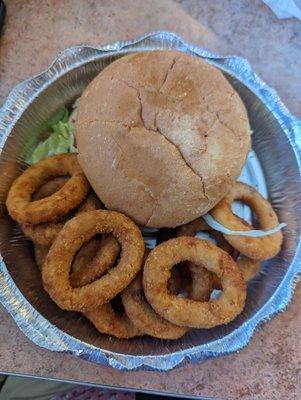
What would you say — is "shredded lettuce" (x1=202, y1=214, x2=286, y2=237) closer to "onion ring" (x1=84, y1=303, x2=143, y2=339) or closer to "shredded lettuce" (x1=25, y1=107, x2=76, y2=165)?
"onion ring" (x1=84, y1=303, x2=143, y2=339)

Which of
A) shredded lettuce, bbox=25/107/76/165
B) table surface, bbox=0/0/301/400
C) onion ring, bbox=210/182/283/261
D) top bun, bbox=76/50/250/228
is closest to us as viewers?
top bun, bbox=76/50/250/228

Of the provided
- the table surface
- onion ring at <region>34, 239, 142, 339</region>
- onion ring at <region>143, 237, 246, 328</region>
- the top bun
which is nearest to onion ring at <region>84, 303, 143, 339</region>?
onion ring at <region>34, 239, 142, 339</region>

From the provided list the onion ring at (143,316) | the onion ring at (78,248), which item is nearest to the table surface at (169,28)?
the onion ring at (143,316)

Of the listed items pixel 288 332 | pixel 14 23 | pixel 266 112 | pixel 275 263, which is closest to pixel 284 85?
pixel 266 112

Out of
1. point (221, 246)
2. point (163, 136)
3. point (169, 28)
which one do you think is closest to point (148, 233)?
point (221, 246)

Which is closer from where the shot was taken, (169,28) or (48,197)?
(48,197)

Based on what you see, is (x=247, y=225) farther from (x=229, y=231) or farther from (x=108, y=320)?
(x=108, y=320)
